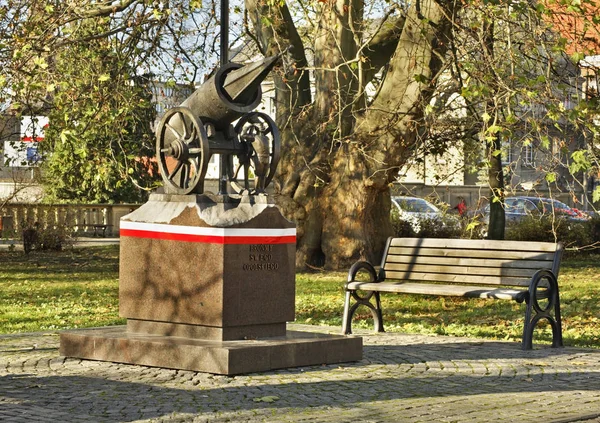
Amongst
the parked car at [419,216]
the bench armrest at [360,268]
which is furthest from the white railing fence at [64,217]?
the bench armrest at [360,268]

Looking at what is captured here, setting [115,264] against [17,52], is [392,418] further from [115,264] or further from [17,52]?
[115,264]

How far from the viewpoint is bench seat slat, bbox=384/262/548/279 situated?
11977mm

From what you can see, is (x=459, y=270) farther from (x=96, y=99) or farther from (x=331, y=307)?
(x=96, y=99)

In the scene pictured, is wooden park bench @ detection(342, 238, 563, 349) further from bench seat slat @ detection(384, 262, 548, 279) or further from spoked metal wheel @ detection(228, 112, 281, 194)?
spoked metal wheel @ detection(228, 112, 281, 194)

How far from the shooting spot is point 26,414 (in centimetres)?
742

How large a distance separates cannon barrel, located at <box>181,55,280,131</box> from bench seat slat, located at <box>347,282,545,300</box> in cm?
296

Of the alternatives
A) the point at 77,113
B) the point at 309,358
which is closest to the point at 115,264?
the point at 77,113

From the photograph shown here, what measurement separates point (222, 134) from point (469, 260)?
11.8 feet

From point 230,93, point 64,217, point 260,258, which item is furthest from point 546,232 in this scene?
point 260,258

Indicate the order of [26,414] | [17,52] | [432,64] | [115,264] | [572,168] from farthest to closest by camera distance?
[115,264]
[432,64]
[17,52]
[572,168]
[26,414]

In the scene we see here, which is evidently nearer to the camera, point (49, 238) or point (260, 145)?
point (260, 145)

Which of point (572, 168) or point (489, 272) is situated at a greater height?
point (572, 168)

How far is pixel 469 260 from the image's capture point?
12609 millimetres

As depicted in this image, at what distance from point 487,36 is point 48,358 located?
24.4 feet
